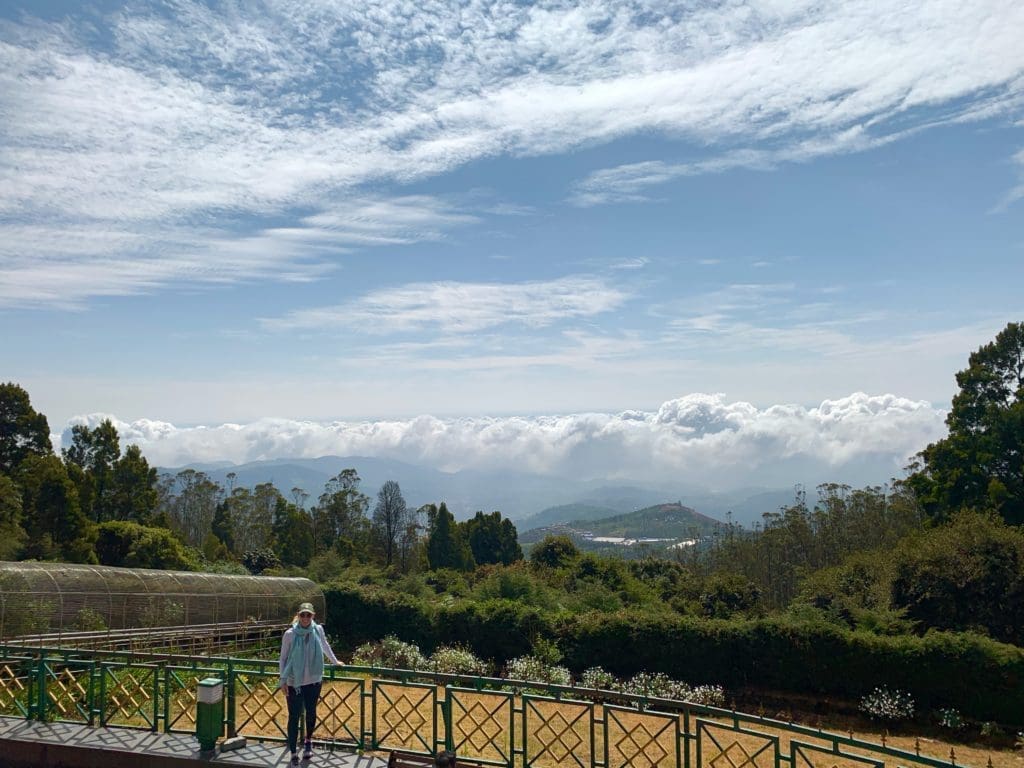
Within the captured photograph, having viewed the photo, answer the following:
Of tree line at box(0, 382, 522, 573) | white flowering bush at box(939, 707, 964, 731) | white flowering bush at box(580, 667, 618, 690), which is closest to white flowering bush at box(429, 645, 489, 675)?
white flowering bush at box(580, 667, 618, 690)

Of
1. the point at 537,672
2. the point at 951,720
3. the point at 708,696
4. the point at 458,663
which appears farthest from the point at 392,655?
the point at 951,720

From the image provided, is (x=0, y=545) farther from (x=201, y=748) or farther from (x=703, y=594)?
(x=703, y=594)

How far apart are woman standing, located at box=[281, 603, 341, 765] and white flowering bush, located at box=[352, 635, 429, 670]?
10715 millimetres

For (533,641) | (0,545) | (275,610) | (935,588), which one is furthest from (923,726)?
(0,545)

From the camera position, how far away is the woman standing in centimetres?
882

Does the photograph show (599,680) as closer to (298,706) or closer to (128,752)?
(298,706)

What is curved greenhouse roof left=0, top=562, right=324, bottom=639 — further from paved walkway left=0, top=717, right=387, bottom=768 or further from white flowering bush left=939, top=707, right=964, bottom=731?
white flowering bush left=939, top=707, right=964, bottom=731

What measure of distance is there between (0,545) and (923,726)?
1221 inches

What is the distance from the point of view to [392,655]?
20.8 metres

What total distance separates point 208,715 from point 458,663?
11.0 metres

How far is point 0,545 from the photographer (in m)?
27.9

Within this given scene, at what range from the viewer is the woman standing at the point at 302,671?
882cm

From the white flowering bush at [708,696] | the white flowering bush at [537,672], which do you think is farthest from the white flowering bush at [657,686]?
the white flowering bush at [537,672]

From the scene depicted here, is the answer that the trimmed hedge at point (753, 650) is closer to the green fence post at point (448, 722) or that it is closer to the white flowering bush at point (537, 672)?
the white flowering bush at point (537, 672)
